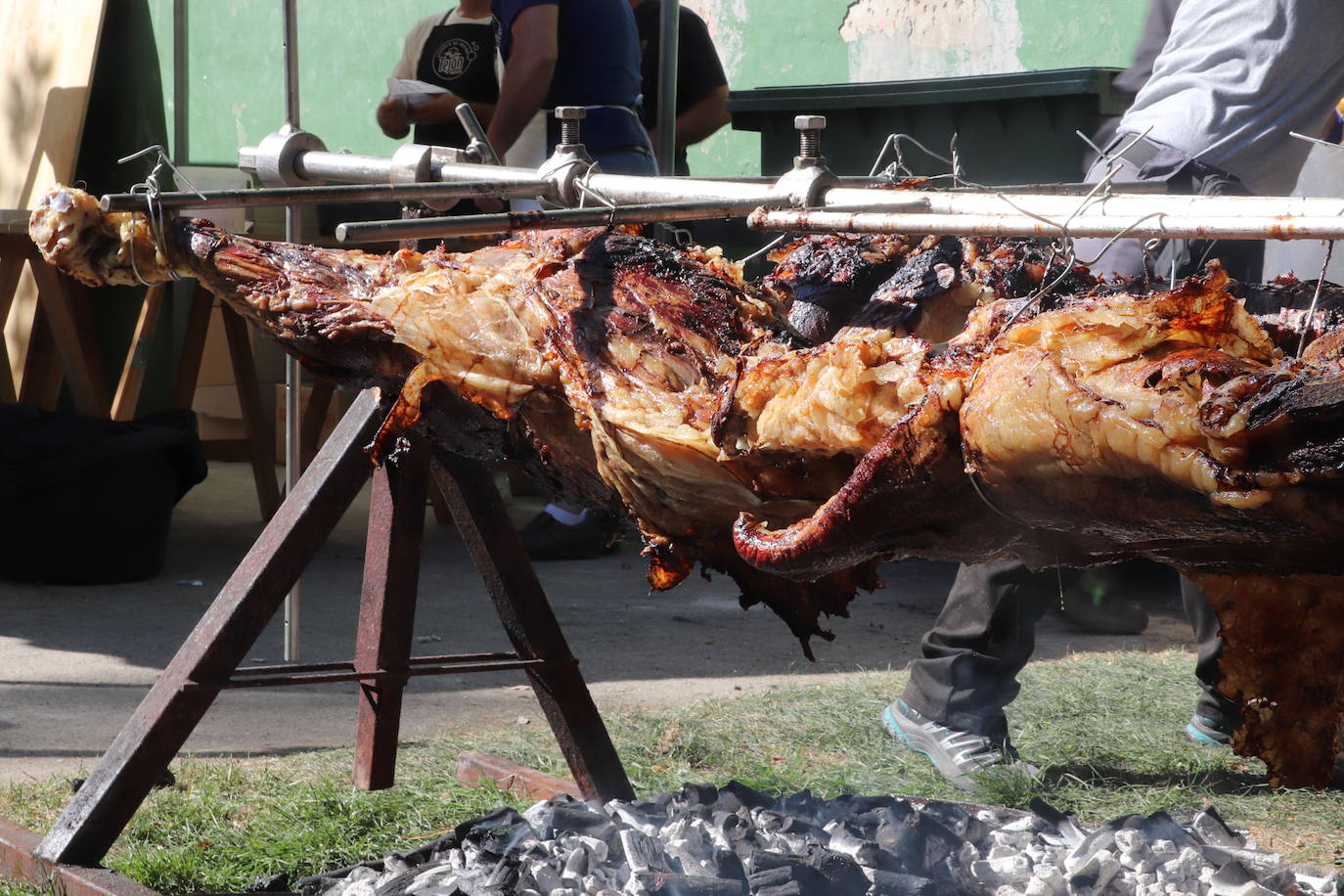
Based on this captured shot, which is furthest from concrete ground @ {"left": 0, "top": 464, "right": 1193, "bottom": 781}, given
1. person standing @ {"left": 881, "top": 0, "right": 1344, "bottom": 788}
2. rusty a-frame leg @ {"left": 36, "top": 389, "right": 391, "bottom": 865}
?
person standing @ {"left": 881, "top": 0, "right": 1344, "bottom": 788}

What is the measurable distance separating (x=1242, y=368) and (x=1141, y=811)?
87.5 inches

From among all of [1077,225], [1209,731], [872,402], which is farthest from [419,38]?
[1077,225]

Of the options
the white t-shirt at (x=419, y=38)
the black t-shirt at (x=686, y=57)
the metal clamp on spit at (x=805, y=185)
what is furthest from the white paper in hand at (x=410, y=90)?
the black t-shirt at (x=686, y=57)

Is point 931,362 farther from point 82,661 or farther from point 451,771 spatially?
point 82,661

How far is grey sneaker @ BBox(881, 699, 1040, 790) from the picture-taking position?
354 cm

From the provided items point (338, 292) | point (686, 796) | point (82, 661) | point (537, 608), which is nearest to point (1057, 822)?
point (686, 796)

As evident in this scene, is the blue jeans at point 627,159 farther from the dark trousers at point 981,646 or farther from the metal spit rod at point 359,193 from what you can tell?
the metal spit rod at point 359,193

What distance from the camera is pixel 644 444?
1932mm

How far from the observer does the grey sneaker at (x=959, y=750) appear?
3541 mm

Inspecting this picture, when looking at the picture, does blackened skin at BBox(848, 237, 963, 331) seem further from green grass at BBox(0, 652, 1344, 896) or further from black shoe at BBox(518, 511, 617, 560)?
black shoe at BBox(518, 511, 617, 560)

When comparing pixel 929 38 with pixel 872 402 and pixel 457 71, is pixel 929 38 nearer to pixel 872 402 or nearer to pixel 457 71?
pixel 457 71

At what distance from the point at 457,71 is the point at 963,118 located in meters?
2.06

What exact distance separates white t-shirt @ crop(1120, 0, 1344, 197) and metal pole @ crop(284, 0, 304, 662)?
6.24 ft

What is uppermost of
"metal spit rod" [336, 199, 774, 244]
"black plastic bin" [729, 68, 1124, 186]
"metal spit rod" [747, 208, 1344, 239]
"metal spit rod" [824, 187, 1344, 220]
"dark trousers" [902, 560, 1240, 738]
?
"black plastic bin" [729, 68, 1124, 186]
